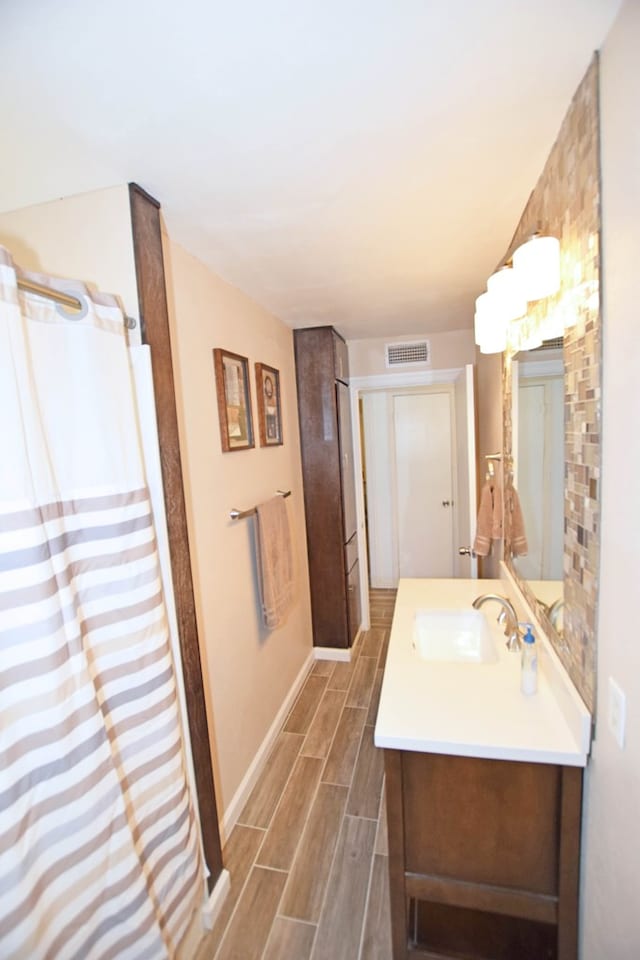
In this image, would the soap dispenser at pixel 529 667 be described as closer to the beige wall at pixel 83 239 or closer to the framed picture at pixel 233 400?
the framed picture at pixel 233 400

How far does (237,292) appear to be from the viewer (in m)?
1.90

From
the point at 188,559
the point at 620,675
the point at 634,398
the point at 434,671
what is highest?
the point at 634,398

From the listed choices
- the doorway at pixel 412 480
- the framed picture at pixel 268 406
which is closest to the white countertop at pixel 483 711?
the framed picture at pixel 268 406

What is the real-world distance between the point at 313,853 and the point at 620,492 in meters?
1.73

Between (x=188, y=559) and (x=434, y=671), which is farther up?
(x=188, y=559)

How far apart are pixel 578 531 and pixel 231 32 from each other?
1214 millimetres

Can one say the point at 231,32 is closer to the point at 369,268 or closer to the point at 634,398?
the point at 634,398

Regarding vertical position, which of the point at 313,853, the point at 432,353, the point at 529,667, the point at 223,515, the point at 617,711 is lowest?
the point at 313,853

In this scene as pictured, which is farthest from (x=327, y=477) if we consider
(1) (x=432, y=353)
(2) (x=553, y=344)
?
(2) (x=553, y=344)

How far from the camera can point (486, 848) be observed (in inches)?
42.0

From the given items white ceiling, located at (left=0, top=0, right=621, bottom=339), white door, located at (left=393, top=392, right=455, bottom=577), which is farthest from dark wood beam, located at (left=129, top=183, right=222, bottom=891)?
white door, located at (left=393, top=392, right=455, bottom=577)

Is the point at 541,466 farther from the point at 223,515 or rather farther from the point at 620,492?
the point at 223,515

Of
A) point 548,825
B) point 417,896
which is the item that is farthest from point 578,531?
point 417,896

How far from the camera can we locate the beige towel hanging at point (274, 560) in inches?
76.6
